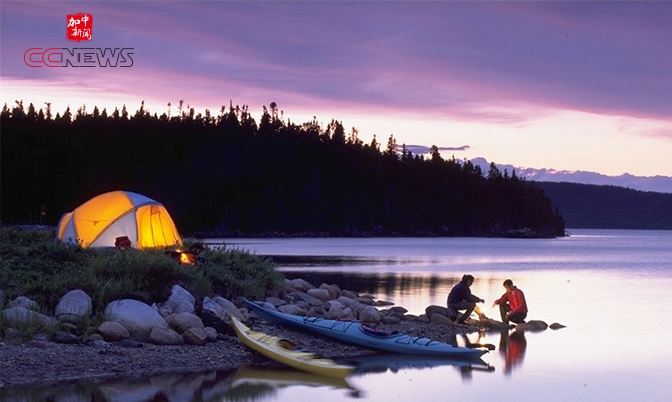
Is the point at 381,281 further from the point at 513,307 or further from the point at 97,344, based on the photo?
the point at 97,344

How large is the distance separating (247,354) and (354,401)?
154 inches

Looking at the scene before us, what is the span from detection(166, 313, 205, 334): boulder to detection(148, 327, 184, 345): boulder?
18.6 inches

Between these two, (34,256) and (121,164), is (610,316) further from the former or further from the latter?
(121,164)

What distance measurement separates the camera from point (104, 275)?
70.0 ft

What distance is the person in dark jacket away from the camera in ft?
81.8

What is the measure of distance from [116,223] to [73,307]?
9751 millimetres

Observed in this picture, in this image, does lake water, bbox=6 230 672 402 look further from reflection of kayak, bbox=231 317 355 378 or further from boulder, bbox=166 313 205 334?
boulder, bbox=166 313 205 334

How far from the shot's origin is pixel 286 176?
575 ft

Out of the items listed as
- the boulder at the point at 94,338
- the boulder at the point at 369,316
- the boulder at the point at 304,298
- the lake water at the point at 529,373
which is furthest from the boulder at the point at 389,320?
the boulder at the point at 94,338

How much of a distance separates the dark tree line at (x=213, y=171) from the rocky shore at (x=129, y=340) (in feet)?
347

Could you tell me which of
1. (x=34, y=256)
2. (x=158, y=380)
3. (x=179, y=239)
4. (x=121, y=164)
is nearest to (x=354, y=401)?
(x=158, y=380)

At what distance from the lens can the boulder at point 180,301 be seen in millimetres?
20781

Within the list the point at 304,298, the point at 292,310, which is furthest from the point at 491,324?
the point at 292,310

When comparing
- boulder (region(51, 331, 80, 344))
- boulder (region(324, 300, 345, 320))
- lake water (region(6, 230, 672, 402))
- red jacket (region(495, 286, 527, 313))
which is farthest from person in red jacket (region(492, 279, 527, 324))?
boulder (region(51, 331, 80, 344))
